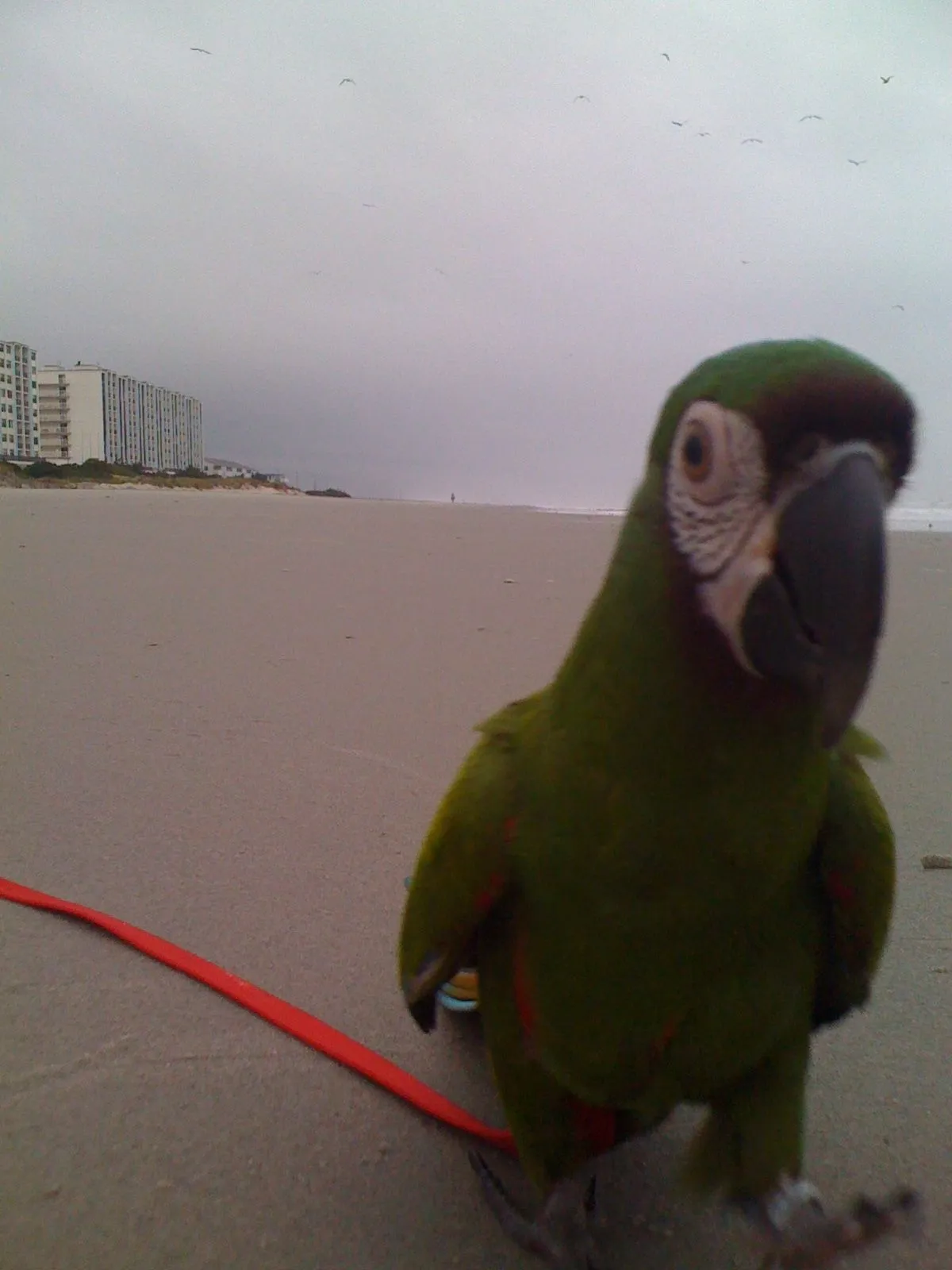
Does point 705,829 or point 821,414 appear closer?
point 821,414

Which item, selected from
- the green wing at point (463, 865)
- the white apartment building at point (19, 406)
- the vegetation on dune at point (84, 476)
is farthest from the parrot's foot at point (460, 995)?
the white apartment building at point (19, 406)

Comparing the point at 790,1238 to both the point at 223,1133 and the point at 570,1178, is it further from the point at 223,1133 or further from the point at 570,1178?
the point at 223,1133

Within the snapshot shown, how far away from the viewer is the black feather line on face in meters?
0.85

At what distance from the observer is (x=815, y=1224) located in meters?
1.11

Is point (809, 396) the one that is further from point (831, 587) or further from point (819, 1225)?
point (819, 1225)

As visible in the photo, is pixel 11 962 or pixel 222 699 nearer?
pixel 11 962

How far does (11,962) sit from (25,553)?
5.23 metres

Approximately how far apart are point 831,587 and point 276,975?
141 centimetres

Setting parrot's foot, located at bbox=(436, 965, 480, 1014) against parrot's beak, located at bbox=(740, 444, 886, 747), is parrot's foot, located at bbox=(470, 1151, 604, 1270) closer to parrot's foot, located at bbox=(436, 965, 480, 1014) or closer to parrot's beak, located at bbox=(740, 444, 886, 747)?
parrot's foot, located at bbox=(436, 965, 480, 1014)

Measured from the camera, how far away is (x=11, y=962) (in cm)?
170

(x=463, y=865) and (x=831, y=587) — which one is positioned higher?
(x=831, y=587)

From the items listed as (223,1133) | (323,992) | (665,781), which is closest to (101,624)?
(323,992)

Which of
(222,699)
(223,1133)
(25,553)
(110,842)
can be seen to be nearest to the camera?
(223,1133)

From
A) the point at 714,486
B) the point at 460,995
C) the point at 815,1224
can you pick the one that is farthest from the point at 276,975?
the point at 714,486
